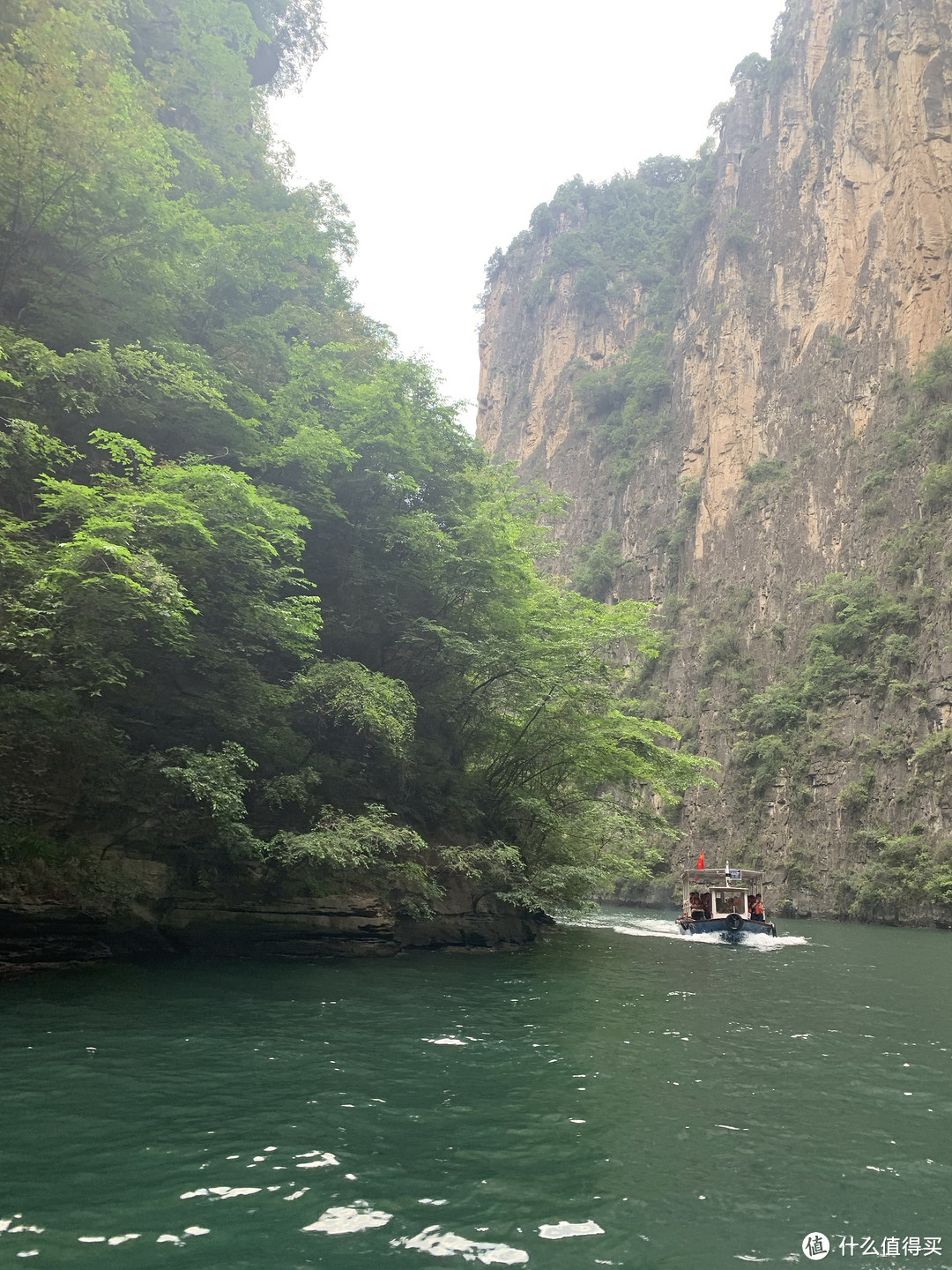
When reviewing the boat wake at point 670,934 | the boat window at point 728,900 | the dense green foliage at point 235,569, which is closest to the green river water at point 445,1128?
the dense green foliage at point 235,569

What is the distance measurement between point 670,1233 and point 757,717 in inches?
1931

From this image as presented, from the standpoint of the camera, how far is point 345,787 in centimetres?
1560

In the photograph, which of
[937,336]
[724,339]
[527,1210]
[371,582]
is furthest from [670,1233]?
[724,339]

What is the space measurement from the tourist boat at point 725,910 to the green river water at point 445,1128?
14023 millimetres

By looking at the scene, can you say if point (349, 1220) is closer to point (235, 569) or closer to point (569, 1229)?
point (569, 1229)

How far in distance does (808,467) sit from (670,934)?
3967 cm

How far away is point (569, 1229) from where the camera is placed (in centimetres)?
449

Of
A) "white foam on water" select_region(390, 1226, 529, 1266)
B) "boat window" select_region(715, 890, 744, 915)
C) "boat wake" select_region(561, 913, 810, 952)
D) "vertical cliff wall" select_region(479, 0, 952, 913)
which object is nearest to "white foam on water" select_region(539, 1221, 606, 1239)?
"white foam on water" select_region(390, 1226, 529, 1266)

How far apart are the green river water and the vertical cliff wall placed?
1264 inches

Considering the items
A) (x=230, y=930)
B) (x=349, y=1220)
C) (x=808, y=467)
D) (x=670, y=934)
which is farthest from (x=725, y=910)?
(x=808, y=467)

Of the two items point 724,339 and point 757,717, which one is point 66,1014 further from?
point 724,339

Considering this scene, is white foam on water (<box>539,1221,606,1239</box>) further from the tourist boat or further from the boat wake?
the tourist boat

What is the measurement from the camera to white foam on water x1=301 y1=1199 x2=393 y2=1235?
14.3ft

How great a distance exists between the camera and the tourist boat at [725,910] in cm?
2516
